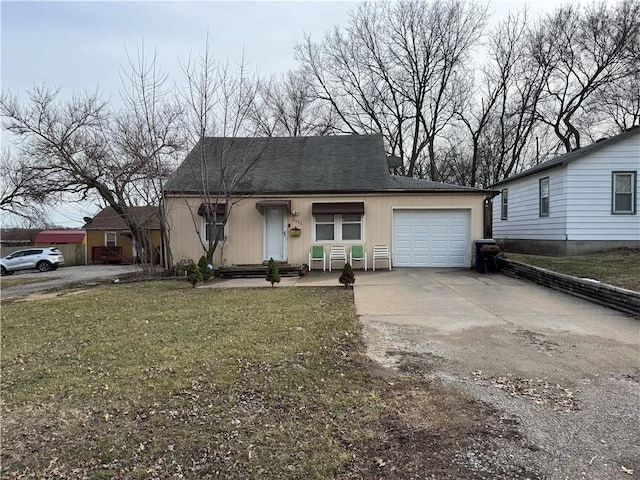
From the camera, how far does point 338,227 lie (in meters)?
14.0

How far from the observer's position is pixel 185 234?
1412 centimetres

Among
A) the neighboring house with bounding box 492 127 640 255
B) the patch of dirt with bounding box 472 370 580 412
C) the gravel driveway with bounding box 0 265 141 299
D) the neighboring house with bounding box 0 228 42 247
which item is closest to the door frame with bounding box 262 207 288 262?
the gravel driveway with bounding box 0 265 141 299

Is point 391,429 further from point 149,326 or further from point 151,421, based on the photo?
point 149,326

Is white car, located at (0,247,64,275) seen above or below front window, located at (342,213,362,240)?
below

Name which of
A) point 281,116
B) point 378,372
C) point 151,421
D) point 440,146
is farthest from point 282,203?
point 440,146

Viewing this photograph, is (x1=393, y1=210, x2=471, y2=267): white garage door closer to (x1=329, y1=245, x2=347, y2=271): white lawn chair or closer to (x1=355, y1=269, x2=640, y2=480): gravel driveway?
(x1=329, y1=245, x2=347, y2=271): white lawn chair

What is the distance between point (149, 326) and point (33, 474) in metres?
3.84

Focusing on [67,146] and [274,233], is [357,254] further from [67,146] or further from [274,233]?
[67,146]

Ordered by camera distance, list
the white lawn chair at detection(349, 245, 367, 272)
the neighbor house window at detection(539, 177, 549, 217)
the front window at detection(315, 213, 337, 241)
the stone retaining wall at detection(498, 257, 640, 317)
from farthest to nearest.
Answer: the neighbor house window at detection(539, 177, 549, 217), the front window at detection(315, 213, 337, 241), the white lawn chair at detection(349, 245, 367, 272), the stone retaining wall at detection(498, 257, 640, 317)

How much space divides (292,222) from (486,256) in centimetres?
625

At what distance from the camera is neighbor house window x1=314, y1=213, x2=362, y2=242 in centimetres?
1391

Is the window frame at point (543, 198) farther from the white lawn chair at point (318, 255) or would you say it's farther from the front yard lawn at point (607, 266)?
the white lawn chair at point (318, 255)

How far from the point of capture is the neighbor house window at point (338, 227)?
45.6 feet

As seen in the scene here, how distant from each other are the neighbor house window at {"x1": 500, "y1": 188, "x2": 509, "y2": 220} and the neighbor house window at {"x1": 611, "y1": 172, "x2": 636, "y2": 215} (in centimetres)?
550
